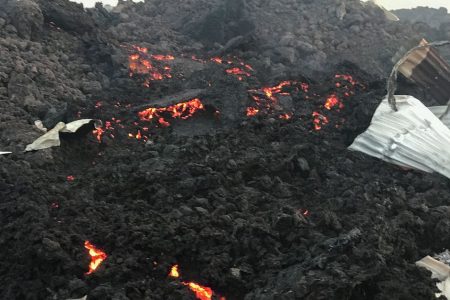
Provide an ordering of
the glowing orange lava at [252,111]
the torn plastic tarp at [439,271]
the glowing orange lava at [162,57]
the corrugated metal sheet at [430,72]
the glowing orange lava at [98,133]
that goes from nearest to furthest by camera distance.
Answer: the torn plastic tarp at [439,271], the glowing orange lava at [98,133], the glowing orange lava at [252,111], the corrugated metal sheet at [430,72], the glowing orange lava at [162,57]

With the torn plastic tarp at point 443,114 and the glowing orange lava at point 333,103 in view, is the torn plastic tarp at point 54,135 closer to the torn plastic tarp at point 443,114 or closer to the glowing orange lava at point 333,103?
the glowing orange lava at point 333,103

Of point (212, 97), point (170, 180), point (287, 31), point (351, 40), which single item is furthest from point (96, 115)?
point (351, 40)

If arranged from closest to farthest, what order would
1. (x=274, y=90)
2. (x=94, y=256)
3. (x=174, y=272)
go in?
1. (x=174, y=272)
2. (x=94, y=256)
3. (x=274, y=90)

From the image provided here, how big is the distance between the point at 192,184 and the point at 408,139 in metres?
3.30

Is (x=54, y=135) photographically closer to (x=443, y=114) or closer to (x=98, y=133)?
(x=98, y=133)

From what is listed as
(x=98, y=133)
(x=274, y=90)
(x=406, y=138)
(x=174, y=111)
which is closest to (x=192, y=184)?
(x=98, y=133)

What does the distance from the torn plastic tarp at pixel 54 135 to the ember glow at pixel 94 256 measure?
2.53 metres

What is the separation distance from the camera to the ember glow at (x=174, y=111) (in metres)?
8.12

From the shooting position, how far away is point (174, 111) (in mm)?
8211

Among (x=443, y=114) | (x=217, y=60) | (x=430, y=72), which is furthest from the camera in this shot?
(x=217, y=60)

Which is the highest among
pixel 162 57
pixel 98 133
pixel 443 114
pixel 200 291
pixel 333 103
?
pixel 162 57

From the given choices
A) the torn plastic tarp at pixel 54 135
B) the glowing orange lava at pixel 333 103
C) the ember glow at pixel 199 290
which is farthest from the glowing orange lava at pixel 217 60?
the ember glow at pixel 199 290

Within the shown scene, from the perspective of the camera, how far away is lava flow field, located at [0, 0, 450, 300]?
421 centimetres

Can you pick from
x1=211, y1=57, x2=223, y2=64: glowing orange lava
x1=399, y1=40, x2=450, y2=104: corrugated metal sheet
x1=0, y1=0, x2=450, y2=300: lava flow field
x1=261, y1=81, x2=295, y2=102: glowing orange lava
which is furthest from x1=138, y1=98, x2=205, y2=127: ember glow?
x1=399, y1=40, x2=450, y2=104: corrugated metal sheet
